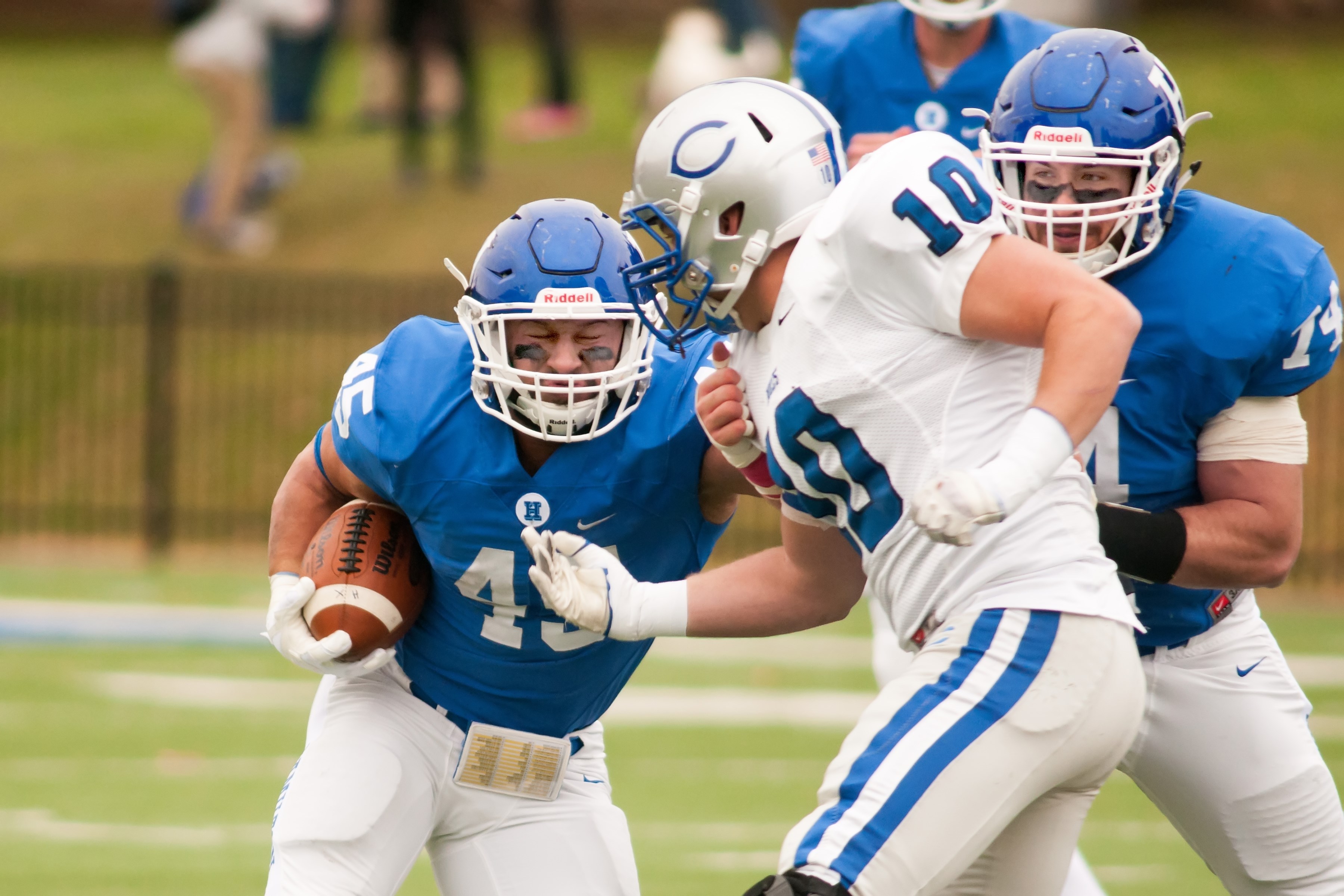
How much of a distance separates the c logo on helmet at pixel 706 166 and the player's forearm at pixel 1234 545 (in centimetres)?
104

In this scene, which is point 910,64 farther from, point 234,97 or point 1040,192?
point 234,97

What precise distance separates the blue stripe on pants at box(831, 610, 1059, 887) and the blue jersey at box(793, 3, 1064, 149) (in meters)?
2.36

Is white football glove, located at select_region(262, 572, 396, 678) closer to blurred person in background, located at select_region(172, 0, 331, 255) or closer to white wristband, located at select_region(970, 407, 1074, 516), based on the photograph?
white wristband, located at select_region(970, 407, 1074, 516)

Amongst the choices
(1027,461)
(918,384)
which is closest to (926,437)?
(918,384)

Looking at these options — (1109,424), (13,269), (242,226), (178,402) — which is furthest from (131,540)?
(1109,424)

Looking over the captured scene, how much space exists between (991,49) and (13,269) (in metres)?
8.52

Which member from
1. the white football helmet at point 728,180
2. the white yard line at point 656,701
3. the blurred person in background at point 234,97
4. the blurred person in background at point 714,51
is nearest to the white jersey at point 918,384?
the white football helmet at point 728,180

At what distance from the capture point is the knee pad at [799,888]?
266cm

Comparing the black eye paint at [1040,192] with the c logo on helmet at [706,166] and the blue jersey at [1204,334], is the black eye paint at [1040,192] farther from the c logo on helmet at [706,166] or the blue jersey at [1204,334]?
the c logo on helmet at [706,166]

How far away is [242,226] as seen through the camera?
43.1ft

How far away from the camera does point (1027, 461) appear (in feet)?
8.64

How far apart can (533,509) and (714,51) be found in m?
9.82

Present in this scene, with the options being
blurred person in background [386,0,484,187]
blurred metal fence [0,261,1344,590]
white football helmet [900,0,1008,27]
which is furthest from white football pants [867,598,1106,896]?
blurred person in background [386,0,484,187]

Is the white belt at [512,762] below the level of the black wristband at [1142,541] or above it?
below
